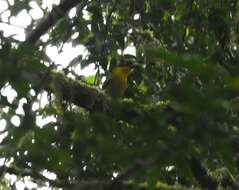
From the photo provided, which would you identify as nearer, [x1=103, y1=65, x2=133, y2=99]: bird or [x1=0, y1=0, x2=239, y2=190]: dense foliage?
[x1=0, y1=0, x2=239, y2=190]: dense foliage

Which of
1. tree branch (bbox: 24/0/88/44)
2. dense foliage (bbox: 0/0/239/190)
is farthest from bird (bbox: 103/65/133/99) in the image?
tree branch (bbox: 24/0/88/44)

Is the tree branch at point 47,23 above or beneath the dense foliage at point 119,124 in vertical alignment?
above

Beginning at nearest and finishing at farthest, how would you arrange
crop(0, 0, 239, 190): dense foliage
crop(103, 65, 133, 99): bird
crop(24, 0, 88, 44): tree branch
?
crop(0, 0, 239, 190): dense foliage, crop(24, 0, 88, 44): tree branch, crop(103, 65, 133, 99): bird

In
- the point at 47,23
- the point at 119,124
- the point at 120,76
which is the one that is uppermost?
the point at 120,76

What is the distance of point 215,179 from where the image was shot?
128 inches

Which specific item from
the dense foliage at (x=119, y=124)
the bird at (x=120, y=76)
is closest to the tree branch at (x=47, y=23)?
the dense foliage at (x=119, y=124)

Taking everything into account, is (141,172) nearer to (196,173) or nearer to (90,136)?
(90,136)

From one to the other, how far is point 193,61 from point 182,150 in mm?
146

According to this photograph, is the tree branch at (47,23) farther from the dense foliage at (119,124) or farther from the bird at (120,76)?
the bird at (120,76)

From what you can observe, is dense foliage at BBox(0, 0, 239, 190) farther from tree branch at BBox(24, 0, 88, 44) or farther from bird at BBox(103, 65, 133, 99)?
bird at BBox(103, 65, 133, 99)

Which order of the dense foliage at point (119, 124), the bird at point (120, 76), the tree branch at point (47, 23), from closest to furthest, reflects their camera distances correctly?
the dense foliage at point (119, 124) < the tree branch at point (47, 23) < the bird at point (120, 76)

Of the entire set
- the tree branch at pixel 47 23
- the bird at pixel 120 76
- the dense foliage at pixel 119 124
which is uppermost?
the bird at pixel 120 76

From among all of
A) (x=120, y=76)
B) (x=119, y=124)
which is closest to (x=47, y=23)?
(x=119, y=124)

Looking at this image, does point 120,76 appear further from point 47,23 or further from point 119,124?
point 119,124
